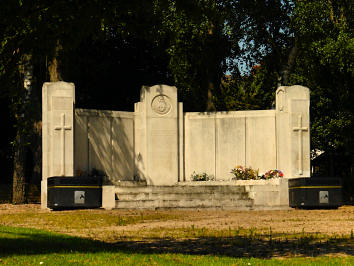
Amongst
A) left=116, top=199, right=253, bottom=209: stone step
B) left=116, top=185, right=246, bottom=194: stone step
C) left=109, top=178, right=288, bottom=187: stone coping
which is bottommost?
left=116, top=199, right=253, bottom=209: stone step

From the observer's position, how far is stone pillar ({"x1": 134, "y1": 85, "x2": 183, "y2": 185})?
1288 inches

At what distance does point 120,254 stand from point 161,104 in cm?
2061

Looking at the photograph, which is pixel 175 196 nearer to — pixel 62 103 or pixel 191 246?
pixel 62 103

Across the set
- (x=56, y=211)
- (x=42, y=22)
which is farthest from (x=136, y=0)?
(x=56, y=211)

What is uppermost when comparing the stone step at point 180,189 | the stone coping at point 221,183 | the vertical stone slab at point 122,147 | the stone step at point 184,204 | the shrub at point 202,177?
the vertical stone slab at point 122,147

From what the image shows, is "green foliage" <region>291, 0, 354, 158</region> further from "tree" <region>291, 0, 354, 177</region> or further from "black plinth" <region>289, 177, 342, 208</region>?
"black plinth" <region>289, 177, 342, 208</region>

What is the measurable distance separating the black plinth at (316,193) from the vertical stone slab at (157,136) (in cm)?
629

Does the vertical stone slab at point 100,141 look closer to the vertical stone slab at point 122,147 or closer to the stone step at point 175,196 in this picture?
the vertical stone slab at point 122,147

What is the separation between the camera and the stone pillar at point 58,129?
29.7m

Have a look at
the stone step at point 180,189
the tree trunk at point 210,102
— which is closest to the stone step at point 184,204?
the stone step at point 180,189

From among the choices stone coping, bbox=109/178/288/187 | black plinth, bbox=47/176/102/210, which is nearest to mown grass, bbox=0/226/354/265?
black plinth, bbox=47/176/102/210

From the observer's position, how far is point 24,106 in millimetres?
31125

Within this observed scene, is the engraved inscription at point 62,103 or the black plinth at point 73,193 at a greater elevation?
the engraved inscription at point 62,103

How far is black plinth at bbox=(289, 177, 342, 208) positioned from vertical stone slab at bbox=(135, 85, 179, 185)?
6.29 meters
